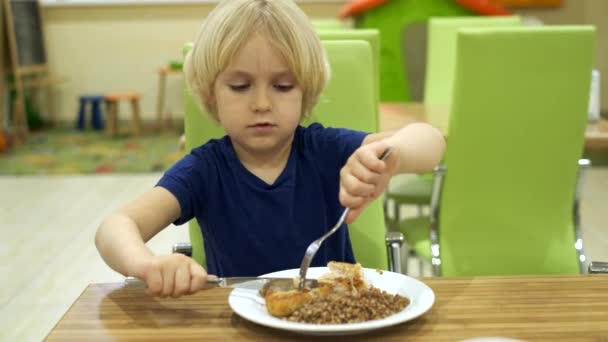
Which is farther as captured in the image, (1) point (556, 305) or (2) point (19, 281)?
(2) point (19, 281)

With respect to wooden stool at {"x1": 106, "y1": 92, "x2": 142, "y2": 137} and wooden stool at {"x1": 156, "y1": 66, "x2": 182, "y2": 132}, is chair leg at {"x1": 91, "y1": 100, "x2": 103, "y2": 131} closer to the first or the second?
wooden stool at {"x1": 106, "y1": 92, "x2": 142, "y2": 137}

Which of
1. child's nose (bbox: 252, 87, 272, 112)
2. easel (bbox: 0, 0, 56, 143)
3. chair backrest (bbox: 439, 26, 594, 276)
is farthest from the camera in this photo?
easel (bbox: 0, 0, 56, 143)

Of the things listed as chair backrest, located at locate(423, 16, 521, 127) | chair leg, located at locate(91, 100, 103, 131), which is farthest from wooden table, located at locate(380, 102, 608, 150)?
chair leg, located at locate(91, 100, 103, 131)

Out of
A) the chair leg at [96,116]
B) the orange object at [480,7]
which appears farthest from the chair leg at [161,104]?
the orange object at [480,7]

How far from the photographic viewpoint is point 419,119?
244 cm

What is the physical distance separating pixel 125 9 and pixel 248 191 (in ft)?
21.7

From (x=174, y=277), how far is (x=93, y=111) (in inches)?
271

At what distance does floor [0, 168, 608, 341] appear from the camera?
292 centimetres

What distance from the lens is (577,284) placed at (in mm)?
979

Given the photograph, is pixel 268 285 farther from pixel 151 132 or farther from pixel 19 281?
pixel 151 132

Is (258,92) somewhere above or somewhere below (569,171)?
above

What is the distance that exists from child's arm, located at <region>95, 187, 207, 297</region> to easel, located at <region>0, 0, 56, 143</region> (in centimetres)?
605

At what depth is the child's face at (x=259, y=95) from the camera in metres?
1.18

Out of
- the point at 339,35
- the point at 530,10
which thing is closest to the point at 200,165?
the point at 339,35
